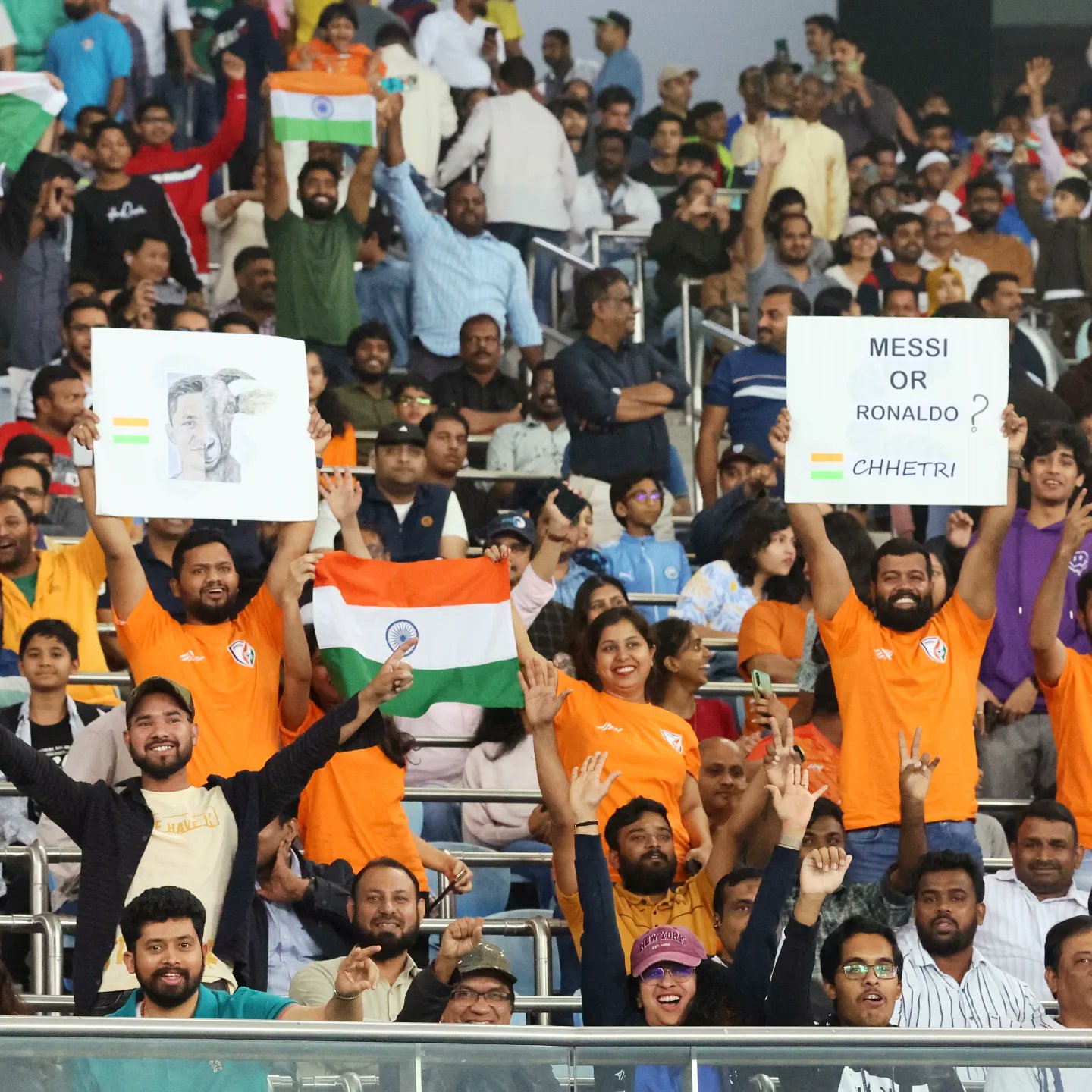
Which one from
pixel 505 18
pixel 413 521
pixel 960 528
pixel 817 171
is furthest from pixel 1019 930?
pixel 505 18

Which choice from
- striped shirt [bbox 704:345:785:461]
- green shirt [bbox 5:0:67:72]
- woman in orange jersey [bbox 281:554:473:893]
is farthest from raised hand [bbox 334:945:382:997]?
green shirt [bbox 5:0:67:72]

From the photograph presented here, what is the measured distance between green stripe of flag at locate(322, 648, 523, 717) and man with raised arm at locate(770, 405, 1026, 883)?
1.06 metres

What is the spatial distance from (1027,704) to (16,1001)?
4.12m

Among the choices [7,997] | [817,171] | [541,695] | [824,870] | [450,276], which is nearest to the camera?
[7,997]

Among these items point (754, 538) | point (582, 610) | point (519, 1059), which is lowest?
point (519, 1059)

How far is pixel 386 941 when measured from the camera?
7.10m

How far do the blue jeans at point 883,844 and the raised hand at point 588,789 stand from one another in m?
0.95

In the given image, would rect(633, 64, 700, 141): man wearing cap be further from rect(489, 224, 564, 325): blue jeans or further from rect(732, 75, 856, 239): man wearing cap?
rect(489, 224, 564, 325): blue jeans

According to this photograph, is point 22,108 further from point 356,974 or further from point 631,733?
point 356,974

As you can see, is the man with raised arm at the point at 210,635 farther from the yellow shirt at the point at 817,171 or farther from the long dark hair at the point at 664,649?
the yellow shirt at the point at 817,171

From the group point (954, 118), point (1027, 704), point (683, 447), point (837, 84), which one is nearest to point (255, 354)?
point (1027, 704)

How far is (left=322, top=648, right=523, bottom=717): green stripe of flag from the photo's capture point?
823 cm

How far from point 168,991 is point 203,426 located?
7.87ft

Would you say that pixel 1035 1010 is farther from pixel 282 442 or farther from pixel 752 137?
pixel 752 137
